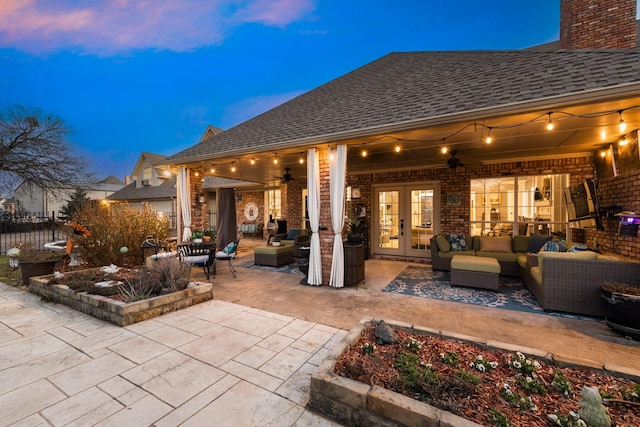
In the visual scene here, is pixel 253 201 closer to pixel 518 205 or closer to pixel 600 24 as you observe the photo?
pixel 518 205

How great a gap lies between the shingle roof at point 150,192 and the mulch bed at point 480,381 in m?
15.1

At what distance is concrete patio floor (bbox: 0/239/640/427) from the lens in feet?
5.92

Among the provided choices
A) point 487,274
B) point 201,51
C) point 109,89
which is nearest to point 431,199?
point 487,274

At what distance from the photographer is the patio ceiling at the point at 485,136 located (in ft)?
11.6

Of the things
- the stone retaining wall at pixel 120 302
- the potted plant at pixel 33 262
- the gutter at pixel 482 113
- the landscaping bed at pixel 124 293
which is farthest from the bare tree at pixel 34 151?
the gutter at pixel 482 113

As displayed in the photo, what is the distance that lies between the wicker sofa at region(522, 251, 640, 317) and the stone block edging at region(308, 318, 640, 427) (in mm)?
2159

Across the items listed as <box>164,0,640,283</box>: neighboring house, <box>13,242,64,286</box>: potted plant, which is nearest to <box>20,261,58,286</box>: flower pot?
<box>13,242,64,286</box>: potted plant

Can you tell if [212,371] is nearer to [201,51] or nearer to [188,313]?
[188,313]

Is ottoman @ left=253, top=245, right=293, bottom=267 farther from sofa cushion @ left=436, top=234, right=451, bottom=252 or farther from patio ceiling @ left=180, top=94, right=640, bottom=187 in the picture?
sofa cushion @ left=436, top=234, right=451, bottom=252

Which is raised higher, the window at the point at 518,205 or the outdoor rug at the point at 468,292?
the window at the point at 518,205

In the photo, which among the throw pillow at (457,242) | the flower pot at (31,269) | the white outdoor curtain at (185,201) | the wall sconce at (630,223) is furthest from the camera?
the white outdoor curtain at (185,201)

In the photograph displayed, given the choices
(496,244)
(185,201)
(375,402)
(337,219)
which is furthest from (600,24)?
(185,201)

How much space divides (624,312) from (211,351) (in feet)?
15.1

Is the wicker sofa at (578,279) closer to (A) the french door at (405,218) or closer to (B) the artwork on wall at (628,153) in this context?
(B) the artwork on wall at (628,153)
